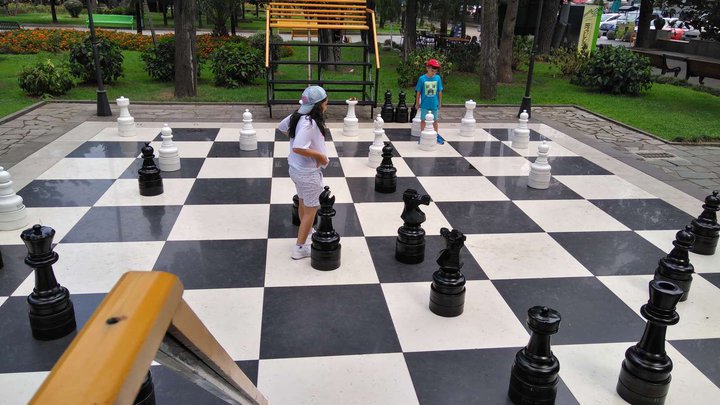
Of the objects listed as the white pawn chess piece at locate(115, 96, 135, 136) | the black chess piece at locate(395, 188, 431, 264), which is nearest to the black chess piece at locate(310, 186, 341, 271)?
the black chess piece at locate(395, 188, 431, 264)

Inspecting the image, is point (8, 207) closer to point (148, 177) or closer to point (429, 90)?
point (148, 177)

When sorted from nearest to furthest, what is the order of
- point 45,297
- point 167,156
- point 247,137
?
point 45,297, point 167,156, point 247,137

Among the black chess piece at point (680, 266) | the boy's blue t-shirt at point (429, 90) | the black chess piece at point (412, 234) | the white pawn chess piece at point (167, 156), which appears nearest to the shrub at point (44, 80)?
the white pawn chess piece at point (167, 156)

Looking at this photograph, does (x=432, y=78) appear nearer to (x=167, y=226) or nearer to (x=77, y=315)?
(x=167, y=226)

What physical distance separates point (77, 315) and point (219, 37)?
17.1 meters

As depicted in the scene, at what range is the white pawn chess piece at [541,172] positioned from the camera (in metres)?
5.84

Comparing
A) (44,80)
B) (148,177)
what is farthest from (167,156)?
(44,80)

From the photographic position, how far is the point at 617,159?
7141 mm

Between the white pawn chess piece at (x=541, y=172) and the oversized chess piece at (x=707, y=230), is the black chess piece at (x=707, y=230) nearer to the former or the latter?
the oversized chess piece at (x=707, y=230)

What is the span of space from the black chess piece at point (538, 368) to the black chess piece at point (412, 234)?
1521mm

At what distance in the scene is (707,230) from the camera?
4.45m

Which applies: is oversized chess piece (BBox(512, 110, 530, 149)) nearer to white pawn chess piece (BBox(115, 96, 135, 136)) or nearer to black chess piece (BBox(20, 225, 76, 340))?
white pawn chess piece (BBox(115, 96, 135, 136))

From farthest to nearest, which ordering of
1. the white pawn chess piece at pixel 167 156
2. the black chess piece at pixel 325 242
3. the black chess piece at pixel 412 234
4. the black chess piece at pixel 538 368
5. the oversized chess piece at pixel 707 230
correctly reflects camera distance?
1. the white pawn chess piece at pixel 167 156
2. the oversized chess piece at pixel 707 230
3. the black chess piece at pixel 412 234
4. the black chess piece at pixel 325 242
5. the black chess piece at pixel 538 368

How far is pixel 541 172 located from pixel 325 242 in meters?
3.00
